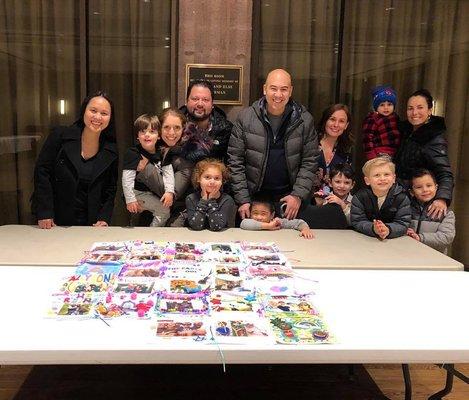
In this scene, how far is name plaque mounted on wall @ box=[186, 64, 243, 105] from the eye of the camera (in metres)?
3.96

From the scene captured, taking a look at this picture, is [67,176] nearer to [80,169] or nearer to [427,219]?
[80,169]

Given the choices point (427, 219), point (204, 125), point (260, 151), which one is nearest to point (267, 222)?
point (260, 151)

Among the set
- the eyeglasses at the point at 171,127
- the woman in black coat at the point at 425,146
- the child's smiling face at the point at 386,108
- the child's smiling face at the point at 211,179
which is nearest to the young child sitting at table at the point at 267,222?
the child's smiling face at the point at 211,179

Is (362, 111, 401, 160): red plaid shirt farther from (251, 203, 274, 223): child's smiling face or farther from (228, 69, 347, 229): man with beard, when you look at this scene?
(251, 203, 274, 223): child's smiling face

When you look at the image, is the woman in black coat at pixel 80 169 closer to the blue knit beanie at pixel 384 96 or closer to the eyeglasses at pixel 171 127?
the eyeglasses at pixel 171 127

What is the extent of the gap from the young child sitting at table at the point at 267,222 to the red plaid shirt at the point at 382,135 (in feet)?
3.26

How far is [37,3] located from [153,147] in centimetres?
187

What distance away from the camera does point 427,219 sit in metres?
3.24

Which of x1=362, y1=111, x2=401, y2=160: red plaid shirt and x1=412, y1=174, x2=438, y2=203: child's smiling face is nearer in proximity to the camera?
x1=412, y1=174, x2=438, y2=203: child's smiling face

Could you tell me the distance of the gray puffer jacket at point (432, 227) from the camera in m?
3.13

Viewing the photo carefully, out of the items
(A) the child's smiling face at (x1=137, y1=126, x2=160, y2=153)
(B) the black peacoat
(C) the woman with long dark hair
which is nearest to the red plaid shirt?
(C) the woman with long dark hair

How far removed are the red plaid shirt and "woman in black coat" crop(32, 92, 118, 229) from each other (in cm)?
190

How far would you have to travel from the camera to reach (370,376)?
2.88 meters

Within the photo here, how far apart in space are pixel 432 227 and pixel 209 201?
1.44 meters
